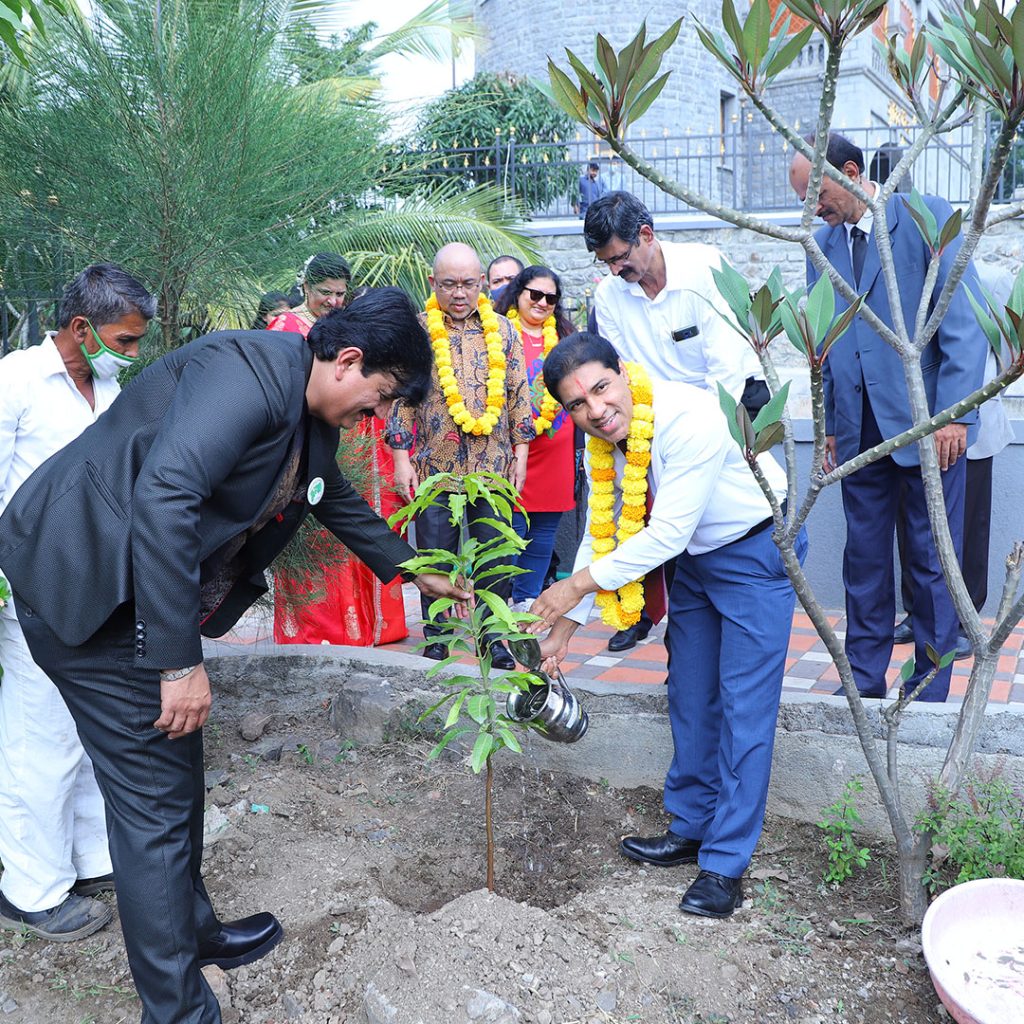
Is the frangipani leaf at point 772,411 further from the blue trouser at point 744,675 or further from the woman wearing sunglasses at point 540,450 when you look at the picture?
the woman wearing sunglasses at point 540,450

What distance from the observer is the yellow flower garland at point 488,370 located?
4.42 m

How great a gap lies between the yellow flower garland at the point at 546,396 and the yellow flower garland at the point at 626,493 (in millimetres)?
1717

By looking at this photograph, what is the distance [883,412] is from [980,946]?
1.85m

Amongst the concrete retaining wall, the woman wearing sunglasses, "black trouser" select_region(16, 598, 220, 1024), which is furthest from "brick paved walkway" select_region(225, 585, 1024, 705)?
"black trouser" select_region(16, 598, 220, 1024)

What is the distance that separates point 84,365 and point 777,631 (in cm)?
202

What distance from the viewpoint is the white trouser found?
2789mm

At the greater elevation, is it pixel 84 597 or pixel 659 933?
pixel 84 597

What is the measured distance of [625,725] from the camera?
338 cm

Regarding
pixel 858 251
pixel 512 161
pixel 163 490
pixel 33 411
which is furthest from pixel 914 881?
pixel 512 161

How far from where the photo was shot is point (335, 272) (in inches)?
164

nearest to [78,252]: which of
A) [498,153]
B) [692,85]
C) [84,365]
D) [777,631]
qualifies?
[84,365]

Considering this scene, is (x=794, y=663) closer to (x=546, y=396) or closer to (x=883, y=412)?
(x=883, y=412)

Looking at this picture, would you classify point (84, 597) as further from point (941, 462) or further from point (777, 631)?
point (941, 462)

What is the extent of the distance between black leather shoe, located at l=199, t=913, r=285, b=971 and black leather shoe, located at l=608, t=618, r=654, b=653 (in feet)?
7.98
